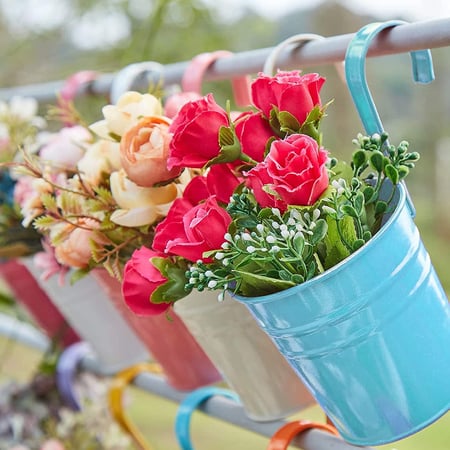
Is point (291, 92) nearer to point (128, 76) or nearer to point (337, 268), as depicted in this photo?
point (337, 268)

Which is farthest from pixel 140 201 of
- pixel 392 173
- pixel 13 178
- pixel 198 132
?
pixel 13 178

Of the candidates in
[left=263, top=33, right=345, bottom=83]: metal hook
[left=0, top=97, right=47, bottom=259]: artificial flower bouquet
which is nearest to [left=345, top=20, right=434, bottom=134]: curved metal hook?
[left=263, top=33, right=345, bottom=83]: metal hook

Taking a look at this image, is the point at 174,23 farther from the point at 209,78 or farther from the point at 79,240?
the point at 79,240

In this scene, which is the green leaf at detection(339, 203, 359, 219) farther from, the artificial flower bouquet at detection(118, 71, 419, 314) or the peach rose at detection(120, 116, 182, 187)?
the peach rose at detection(120, 116, 182, 187)

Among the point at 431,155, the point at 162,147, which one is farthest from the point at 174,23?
the point at 431,155

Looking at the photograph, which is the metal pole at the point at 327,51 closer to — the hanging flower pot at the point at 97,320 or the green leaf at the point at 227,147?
the green leaf at the point at 227,147

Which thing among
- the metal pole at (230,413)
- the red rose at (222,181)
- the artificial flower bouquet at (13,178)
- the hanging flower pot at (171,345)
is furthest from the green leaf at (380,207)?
the artificial flower bouquet at (13,178)

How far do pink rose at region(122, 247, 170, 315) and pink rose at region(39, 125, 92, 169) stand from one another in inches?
9.7

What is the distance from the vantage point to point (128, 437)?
1.08 metres

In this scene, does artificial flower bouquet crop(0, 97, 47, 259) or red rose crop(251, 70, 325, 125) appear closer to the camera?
red rose crop(251, 70, 325, 125)

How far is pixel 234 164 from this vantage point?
0.60 metres

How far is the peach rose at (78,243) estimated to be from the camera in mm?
725

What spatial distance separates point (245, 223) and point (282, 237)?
0.04 metres

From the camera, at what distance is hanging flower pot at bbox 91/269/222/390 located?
33.8 inches
